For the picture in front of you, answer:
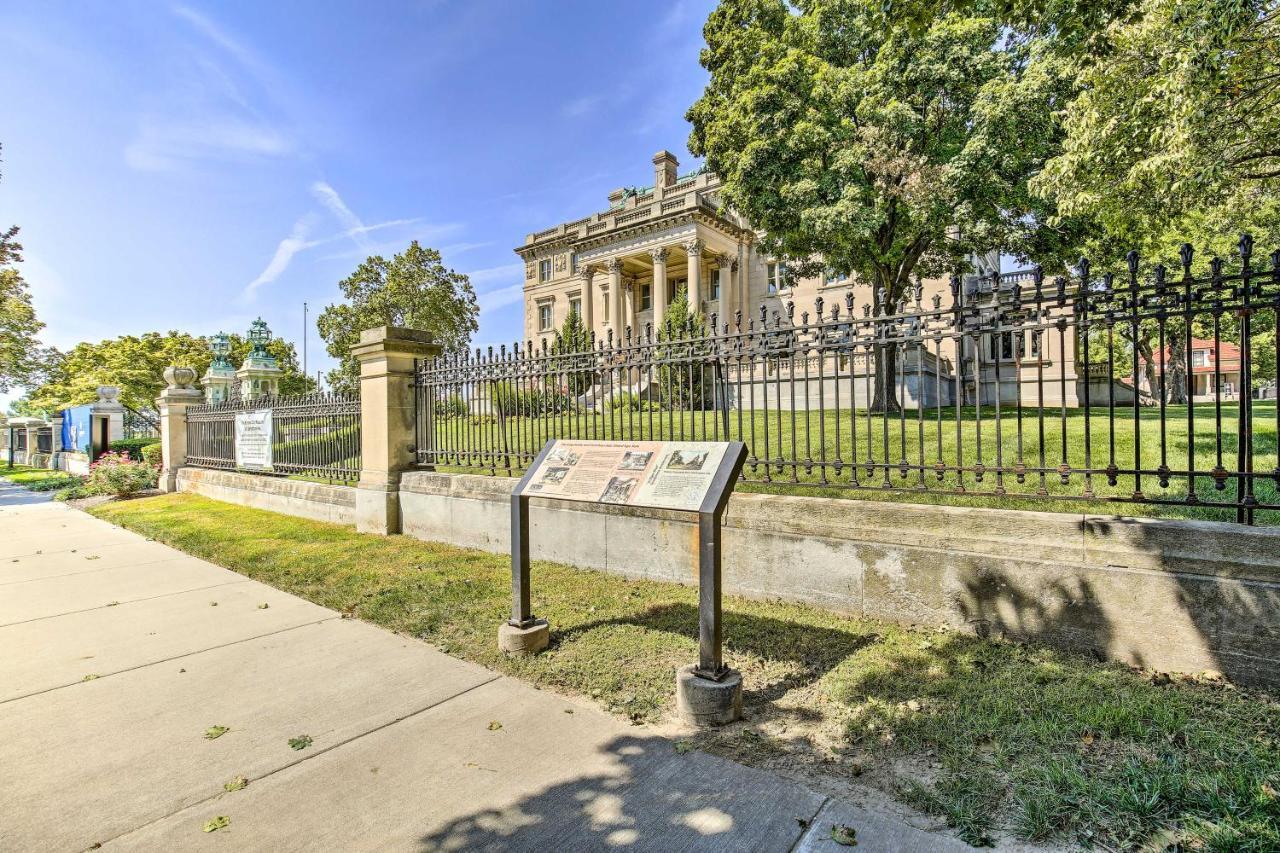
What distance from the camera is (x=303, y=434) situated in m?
10.3

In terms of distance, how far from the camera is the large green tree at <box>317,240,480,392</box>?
3466 cm

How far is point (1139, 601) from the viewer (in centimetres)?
349

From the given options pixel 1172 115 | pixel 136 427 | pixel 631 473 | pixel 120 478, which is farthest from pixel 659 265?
pixel 631 473

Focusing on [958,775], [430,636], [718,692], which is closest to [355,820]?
[718,692]

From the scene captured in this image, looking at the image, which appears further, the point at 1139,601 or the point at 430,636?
the point at 430,636

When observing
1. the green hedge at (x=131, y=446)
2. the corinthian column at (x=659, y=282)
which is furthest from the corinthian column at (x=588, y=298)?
the green hedge at (x=131, y=446)

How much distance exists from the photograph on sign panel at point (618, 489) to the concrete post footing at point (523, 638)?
46.6 inches

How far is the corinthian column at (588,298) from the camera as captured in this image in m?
40.5

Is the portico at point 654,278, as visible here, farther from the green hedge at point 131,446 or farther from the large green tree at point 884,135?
the green hedge at point 131,446

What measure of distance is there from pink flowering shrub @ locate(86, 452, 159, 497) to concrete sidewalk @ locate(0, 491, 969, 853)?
34.6ft

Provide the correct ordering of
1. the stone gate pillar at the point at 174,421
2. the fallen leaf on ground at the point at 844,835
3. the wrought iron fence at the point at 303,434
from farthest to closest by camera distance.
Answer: the stone gate pillar at the point at 174,421 < the wrought iron fence at the point at 303,434 < the fallen leaf on ground at the point at 844,835

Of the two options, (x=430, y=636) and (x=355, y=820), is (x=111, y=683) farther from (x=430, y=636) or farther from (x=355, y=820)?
(x=355, y=820)

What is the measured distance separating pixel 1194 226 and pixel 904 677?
2483 centimetres

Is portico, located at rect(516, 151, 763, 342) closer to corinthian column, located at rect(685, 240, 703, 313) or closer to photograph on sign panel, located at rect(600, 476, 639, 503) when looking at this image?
corinthian column, located at rect(685, 240, 703, 313)
